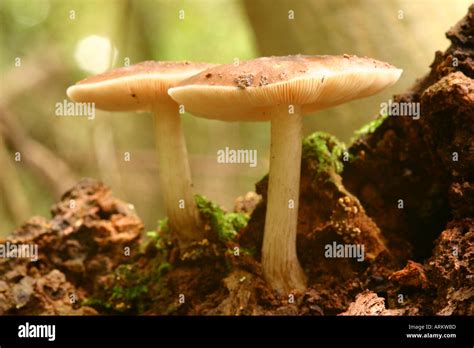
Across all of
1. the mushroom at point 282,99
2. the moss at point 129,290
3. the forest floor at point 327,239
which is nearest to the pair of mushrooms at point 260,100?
the mushroom at point 282,99

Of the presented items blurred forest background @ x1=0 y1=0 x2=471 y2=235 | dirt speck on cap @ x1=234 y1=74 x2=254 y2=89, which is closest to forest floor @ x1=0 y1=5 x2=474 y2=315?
dirt speck on cap @ x1=234 y1=74 x2=254 y2=89

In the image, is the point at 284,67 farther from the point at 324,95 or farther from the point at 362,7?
the point at 362,7

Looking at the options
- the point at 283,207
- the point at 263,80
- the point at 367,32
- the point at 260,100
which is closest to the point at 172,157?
the point at 283,207

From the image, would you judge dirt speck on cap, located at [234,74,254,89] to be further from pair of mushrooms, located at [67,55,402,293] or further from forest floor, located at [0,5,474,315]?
forest floor, located at [0,5,474,315]

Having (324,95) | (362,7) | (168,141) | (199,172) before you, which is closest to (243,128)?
(199,172)

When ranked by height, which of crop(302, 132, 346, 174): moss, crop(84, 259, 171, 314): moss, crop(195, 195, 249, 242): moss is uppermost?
crop(302, 132, 346, 174): moss

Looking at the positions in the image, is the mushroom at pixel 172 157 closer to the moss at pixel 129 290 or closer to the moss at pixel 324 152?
the moss at pixel 129 290

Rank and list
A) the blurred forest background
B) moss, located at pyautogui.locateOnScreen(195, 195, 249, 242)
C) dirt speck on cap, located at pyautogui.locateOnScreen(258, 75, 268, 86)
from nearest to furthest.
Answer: dirt speck on cap, located at pyautogui.locateOnScreen(258, 75, 268, 86) < moss, located at pyautogui.locateOnScreen(195, 195, 249, 242) < the blurred forest background
